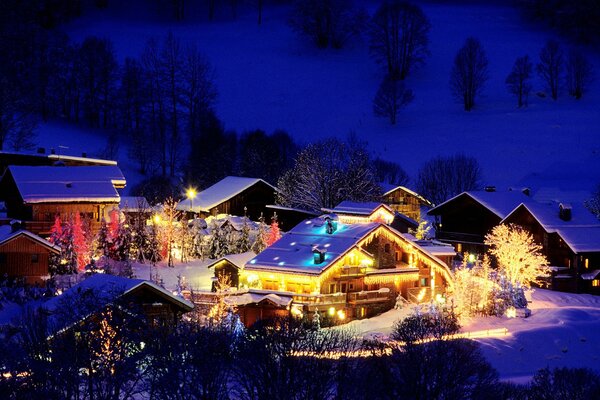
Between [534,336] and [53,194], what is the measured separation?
29.2 metres

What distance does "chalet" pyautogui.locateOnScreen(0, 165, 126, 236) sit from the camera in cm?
5781

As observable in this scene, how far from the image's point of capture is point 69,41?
329ft

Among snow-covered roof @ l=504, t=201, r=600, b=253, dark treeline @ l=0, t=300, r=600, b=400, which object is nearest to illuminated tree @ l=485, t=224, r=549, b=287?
snow-covered roof @ l=504, t=201, r=600, b=253

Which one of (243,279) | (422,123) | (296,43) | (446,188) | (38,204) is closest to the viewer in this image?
(243,279)

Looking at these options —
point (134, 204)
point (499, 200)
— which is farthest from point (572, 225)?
point (134, 204)

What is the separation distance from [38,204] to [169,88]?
38.3m

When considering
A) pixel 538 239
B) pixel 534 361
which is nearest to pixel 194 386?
pixel 534 361

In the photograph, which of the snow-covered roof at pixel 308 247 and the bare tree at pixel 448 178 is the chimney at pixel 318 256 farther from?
the bare tree at pixel 448 178

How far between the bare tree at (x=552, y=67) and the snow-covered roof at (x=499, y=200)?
3182 cm

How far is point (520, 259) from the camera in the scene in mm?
56938

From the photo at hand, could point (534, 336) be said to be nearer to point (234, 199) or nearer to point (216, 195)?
point (234, 199)

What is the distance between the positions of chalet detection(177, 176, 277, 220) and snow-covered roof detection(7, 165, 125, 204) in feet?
27.0

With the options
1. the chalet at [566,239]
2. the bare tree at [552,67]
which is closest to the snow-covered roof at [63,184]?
the chalet at [566,239]

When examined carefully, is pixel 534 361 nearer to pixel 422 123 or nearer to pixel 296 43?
pixel 422 123
